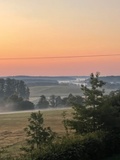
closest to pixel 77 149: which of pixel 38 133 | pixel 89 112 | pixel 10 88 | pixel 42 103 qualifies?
pixel 89 112

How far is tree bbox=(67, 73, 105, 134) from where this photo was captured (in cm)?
1831

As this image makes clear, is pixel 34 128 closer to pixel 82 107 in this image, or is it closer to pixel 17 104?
pixel 82 107

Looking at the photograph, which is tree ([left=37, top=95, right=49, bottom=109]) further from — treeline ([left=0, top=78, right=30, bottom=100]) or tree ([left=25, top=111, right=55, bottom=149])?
tree ([left=25, top=111, right=55, bottom=149])

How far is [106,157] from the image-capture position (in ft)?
51.9

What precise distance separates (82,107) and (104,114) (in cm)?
146

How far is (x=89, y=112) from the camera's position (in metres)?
18.2

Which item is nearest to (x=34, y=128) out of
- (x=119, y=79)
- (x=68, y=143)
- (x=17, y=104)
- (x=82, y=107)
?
(x=82, y=107)

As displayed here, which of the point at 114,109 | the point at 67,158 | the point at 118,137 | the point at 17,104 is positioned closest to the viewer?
the point at 67,158

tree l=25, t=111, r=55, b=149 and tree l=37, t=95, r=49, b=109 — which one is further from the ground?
tree l=25, t=111, r=55, b=149

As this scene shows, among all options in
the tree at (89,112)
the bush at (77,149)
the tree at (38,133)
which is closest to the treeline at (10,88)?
the tree at (38,133)

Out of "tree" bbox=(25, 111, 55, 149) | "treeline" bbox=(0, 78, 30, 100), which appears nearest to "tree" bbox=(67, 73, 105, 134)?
"tree" bbox=(25, 111, 55, 149)

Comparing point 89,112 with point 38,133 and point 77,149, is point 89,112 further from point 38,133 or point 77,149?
point 77,149

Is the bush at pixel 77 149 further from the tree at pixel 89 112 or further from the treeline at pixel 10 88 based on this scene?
the treeline at pixel 10 88

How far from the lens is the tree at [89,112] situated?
721 inches
